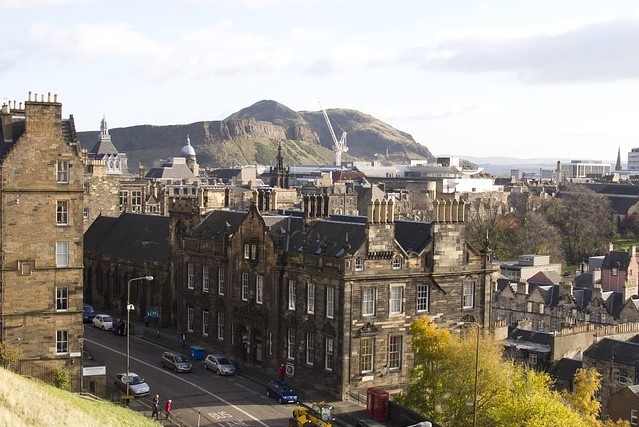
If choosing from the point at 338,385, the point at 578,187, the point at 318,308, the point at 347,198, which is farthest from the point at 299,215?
the point at 578,187

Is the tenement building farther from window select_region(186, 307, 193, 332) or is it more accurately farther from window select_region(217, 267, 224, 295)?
window select_region(186, 307, 193, 332)

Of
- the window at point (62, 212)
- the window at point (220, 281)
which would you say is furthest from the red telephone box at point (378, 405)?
the window at point (62, 212)

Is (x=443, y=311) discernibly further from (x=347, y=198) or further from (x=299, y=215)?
(x=347, y=198)

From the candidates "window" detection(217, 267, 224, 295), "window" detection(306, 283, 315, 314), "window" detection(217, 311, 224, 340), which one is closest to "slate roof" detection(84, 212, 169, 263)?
"window" detection(217, 267, 224, 295)

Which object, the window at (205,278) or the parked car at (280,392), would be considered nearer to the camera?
the parked car at (280,392)

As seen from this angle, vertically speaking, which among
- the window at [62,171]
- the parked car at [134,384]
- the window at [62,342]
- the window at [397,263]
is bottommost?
the parked car at [134,384]

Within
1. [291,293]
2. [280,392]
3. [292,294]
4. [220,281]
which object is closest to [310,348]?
[292,294]

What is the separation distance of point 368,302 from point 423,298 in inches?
187

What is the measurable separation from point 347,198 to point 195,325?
85.0 meters

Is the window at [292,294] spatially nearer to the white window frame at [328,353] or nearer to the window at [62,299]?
the white window frame at [328,353]

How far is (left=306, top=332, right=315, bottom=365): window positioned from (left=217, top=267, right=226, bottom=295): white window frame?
37.4 ft

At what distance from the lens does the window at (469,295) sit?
67.2 meters

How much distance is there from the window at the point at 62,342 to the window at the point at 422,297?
2280 centimetres

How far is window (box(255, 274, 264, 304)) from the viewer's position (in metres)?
69.3
